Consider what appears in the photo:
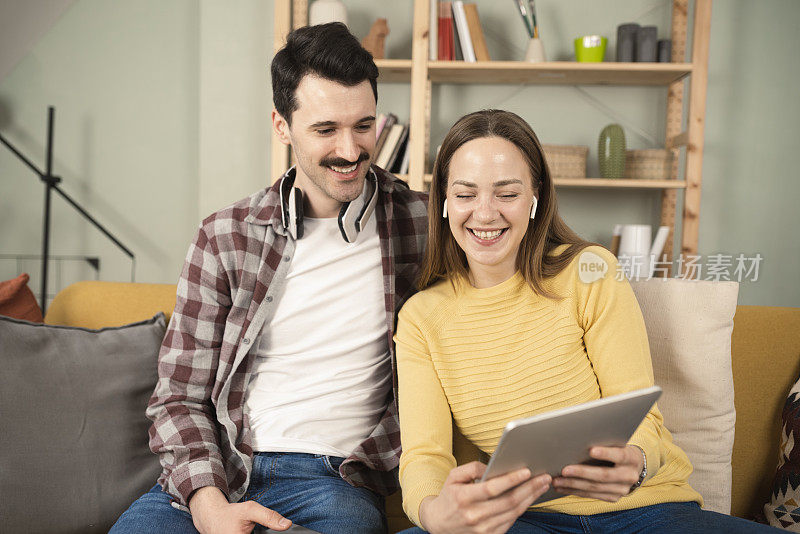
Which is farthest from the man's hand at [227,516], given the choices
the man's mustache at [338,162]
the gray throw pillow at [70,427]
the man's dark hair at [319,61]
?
the man's dark hair at [319,61]

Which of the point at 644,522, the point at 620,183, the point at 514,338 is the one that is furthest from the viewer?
the point at 620,183

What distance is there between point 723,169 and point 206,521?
9.03 feet

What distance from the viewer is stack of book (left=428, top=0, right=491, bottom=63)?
2789mm

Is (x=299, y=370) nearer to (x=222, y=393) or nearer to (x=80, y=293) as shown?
(x=222, y=393)

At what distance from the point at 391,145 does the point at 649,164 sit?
3.58 ft

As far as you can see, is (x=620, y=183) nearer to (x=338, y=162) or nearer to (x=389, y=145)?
(x=389, y=145)

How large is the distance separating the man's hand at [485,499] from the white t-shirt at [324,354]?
0.42m

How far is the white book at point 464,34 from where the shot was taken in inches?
110

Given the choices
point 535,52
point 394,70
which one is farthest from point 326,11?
point 535,52

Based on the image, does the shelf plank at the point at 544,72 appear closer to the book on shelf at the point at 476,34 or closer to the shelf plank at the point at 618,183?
the book on shelf at the point at 476,34

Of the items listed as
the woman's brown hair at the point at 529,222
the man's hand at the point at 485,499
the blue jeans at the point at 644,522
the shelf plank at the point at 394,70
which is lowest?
the blue jeans at the point at 644,522

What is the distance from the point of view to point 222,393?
132 cm

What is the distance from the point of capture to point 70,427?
1324mm

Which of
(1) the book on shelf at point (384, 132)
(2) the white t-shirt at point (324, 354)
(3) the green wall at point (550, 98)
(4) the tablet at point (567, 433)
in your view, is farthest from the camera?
(3) the green wall at point (550, 98)
